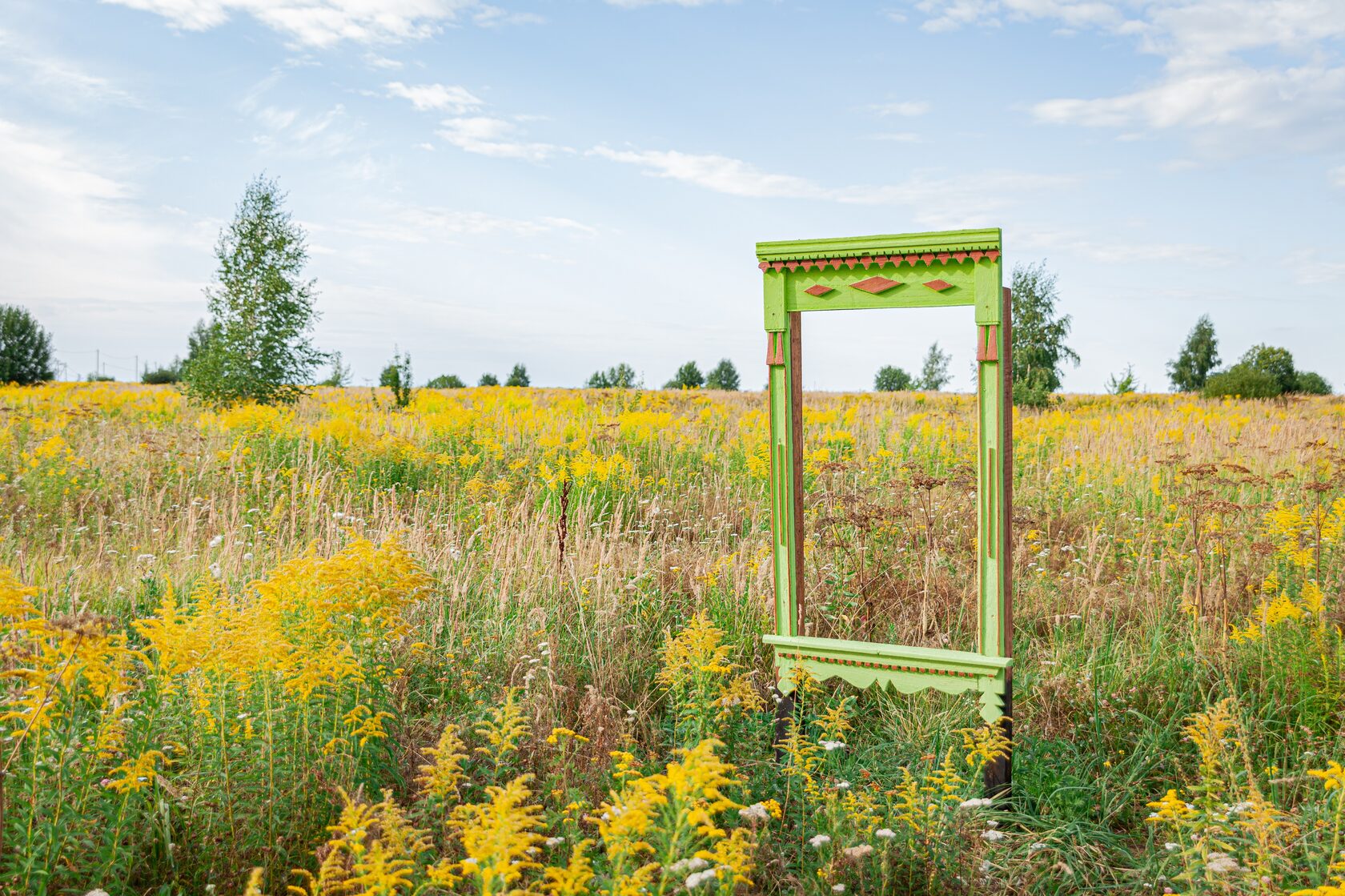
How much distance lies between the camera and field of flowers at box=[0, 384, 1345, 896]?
229cm

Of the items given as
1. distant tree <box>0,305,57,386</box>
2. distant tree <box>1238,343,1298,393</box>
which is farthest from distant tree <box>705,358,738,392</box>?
distant tree <box>0,305,57,386</box>

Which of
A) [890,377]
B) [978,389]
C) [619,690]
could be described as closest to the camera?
[978,389]

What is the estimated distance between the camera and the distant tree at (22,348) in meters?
36.7

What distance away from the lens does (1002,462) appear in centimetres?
330

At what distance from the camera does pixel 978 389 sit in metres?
3.30

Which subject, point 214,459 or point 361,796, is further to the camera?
point 214,459

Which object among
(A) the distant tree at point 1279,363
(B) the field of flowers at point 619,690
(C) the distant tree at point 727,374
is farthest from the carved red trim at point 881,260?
(C) the distant tree at point 727,374

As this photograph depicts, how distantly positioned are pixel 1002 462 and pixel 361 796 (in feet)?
8.26

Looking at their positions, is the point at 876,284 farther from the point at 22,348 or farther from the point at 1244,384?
the point at 22,348

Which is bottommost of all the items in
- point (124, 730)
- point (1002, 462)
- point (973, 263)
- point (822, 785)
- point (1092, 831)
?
point (1092, 831)

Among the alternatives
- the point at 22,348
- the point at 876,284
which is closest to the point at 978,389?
the point at 876,284

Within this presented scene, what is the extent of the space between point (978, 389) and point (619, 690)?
6.57 feet

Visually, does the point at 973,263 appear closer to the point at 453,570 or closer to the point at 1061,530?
the point at 453,570

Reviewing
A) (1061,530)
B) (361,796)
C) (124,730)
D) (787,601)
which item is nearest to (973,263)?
(787,601)
